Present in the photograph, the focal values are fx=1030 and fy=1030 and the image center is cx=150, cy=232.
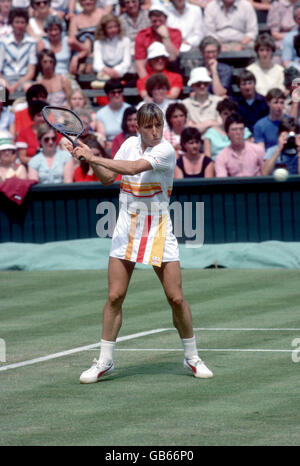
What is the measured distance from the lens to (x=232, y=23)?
18.5 m

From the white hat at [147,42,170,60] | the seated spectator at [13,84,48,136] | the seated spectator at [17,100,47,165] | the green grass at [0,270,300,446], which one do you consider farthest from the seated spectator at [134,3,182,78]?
the green grass at [0,270,300,446]

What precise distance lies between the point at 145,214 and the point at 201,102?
9.56 m

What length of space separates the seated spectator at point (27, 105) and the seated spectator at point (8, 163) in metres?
1.34

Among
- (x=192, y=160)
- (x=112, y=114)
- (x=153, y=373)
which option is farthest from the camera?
(x=112, y=114)

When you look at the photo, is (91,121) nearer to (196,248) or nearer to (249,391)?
(196,248)

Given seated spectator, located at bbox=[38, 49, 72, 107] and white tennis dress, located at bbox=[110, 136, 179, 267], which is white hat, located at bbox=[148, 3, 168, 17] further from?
white tennis dress, located at bbox=[110, 136, 179, 267]

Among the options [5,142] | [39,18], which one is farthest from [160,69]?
[39,18]

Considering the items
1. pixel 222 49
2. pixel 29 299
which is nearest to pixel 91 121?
pixel 222 49

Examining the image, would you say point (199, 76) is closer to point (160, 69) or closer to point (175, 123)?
point (175, 123)

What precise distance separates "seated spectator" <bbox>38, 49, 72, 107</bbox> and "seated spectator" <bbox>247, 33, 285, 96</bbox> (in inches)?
131

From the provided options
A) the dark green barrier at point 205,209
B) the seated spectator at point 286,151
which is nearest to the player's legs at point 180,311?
the dark green barrier at point 205,209

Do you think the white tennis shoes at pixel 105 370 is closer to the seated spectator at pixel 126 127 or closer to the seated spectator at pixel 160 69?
the seated spectator at pixel 126 127

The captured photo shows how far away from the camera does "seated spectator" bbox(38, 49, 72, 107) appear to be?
18.0m

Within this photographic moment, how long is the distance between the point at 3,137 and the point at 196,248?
3.68 meters
